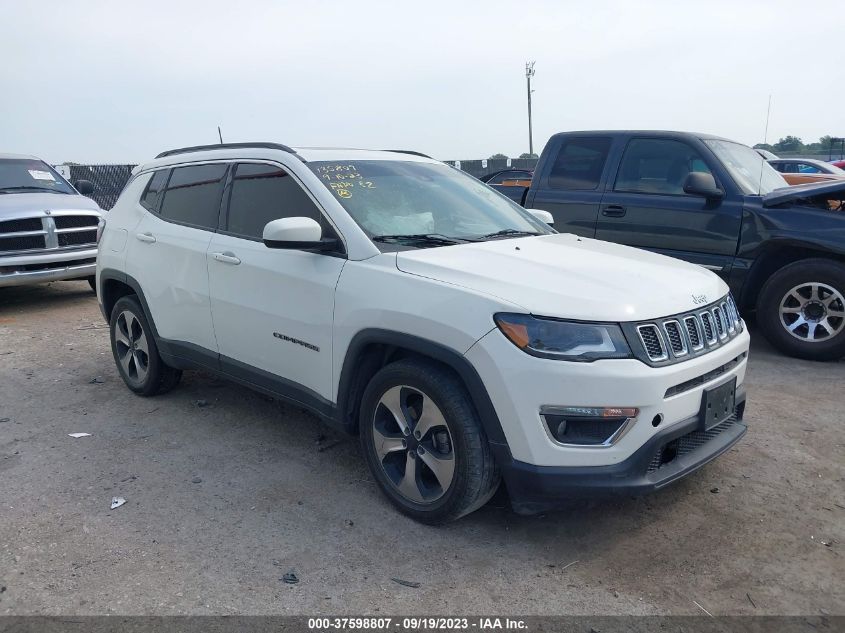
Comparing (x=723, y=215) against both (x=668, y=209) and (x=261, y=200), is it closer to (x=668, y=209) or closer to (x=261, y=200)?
(x=668, y=209)

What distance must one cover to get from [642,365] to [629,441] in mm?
317

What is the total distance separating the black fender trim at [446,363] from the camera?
117 inches

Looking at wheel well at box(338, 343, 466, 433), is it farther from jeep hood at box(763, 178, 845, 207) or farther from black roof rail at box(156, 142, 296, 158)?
jeep hood at box(763, 178, 845, 207)

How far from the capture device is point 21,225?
27.9 ft

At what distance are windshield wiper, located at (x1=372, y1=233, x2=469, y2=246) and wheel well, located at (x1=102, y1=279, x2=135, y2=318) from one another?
269 centimetres

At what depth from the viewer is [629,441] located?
2883 mm

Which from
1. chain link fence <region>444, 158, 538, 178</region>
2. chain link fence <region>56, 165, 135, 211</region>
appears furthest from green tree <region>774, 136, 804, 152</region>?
chain link fence <region>56, 165, 135, 211</region>

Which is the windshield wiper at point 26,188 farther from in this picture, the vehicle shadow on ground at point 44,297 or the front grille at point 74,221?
the vehicle shadow on ground at point 44,297

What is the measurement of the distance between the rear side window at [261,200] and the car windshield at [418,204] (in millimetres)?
175

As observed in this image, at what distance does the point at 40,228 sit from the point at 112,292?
390 centimetres

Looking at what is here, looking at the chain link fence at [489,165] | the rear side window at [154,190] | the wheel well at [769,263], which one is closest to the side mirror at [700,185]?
the wheel well at [769,263]

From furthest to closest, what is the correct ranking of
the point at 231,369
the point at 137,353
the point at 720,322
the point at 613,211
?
the point at 613,211, the point at 137,353, the point at 231,369, the point at 720,322

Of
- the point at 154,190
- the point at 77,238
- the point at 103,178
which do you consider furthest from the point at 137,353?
the point at 103,178

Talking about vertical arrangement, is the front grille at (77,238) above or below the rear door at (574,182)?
below
